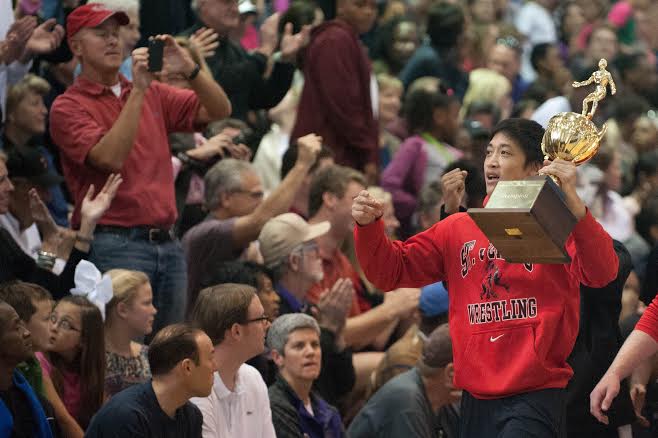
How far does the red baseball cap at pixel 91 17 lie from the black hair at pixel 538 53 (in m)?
8.85

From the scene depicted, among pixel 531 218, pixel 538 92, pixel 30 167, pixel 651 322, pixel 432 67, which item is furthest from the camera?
pixel 538 92

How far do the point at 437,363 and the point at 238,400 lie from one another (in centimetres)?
115

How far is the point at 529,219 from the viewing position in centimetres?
521

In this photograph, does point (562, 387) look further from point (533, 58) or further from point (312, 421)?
point (533, 58)

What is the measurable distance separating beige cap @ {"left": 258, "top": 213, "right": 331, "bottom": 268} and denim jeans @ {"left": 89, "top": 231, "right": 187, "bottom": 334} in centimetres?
74

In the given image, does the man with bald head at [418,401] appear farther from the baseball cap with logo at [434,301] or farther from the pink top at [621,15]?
A: the pink top at [621,15]

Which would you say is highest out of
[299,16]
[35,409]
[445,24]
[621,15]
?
[35,409]

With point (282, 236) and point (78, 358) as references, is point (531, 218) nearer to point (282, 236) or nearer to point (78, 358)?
point (78, 358)

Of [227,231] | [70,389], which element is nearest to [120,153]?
[227,231]

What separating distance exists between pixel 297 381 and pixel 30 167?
207 cm

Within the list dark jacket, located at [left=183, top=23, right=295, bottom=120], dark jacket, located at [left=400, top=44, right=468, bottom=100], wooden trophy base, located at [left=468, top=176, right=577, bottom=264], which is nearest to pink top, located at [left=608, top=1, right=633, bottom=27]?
dark jacket, located at [left=400, top=44, right=468, bottom=100]

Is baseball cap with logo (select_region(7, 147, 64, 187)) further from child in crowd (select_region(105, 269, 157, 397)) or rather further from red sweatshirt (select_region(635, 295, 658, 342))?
red sweatshirt (select_region(635, 295, 658, 342))

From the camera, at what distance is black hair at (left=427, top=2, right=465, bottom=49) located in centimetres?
1347

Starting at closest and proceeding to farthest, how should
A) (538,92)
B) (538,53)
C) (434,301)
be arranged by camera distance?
(434,301) < (538,92) < (538,53)
